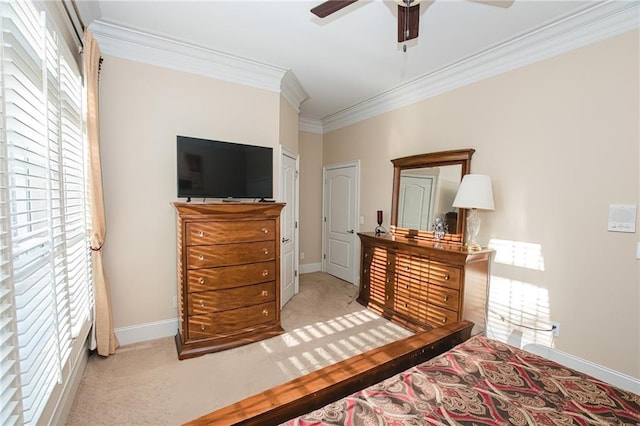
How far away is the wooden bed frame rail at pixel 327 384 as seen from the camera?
98 centimetres

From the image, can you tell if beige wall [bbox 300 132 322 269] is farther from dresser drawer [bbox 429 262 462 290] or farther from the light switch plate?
the light switch plate

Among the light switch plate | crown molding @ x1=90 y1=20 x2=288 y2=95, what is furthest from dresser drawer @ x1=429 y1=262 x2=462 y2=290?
crown molding @ x1=90 y1=20 x2=288 y2=95

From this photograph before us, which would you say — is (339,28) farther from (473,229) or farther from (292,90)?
(473,229)

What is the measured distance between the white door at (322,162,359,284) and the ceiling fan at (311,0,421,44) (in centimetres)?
287

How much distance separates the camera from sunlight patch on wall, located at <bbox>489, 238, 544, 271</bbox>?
2.60 metres

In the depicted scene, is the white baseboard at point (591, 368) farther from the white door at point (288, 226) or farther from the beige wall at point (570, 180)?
the white door at point (288, 226)

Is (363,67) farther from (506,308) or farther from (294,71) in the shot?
(506,308)

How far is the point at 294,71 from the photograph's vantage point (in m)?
3.39

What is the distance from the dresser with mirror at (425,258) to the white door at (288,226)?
1.01 meters

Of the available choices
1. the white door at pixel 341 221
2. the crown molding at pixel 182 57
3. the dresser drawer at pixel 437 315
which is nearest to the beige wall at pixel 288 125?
the crown molding at pixel 182 57

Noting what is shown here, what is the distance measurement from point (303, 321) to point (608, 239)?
2.94 metres

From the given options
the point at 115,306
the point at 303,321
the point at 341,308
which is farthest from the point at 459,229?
the point at 115,306

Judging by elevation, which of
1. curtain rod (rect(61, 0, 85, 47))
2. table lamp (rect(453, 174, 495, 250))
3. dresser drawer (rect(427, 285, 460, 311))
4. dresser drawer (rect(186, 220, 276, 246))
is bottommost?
dresser drawer (rect(427, 285, 460, 311))

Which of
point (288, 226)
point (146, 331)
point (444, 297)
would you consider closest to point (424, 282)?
point (444, 297)
